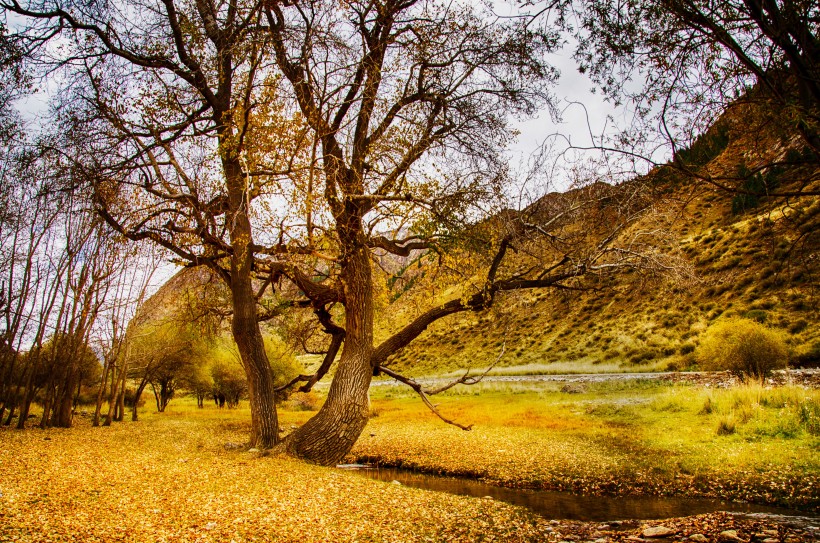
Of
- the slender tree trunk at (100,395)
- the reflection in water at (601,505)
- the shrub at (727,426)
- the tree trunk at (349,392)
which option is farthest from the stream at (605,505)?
the slender tree trunk at (100,395)

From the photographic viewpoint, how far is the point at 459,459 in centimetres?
1317

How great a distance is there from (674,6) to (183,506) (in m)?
7.71

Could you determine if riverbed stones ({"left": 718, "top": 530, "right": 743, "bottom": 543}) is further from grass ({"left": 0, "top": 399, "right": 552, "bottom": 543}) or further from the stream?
grass ({"left": 0, "top": 399, "right": 552, "bottom": 543})

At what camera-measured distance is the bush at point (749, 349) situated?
68.4ft

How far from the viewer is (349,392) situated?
32.7 feet

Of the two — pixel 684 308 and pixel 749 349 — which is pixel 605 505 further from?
pixel 684 308

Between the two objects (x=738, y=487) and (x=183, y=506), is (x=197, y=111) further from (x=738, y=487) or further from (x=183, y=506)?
(x=738, y=487)

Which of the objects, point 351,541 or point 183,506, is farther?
point 183,506

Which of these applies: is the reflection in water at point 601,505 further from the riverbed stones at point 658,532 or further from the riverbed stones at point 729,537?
the riverbed stones at point 729,537

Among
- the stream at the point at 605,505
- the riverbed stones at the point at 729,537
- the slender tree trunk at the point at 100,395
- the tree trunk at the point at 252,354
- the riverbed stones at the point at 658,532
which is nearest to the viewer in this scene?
the riverbed stones at the point at 729,537

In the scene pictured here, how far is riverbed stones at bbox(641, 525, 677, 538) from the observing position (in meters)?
6.34

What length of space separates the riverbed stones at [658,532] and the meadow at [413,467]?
0.68ft

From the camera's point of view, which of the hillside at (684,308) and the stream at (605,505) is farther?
the stream at (605,505)

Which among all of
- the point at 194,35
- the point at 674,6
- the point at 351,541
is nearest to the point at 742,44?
the point at 674,6
